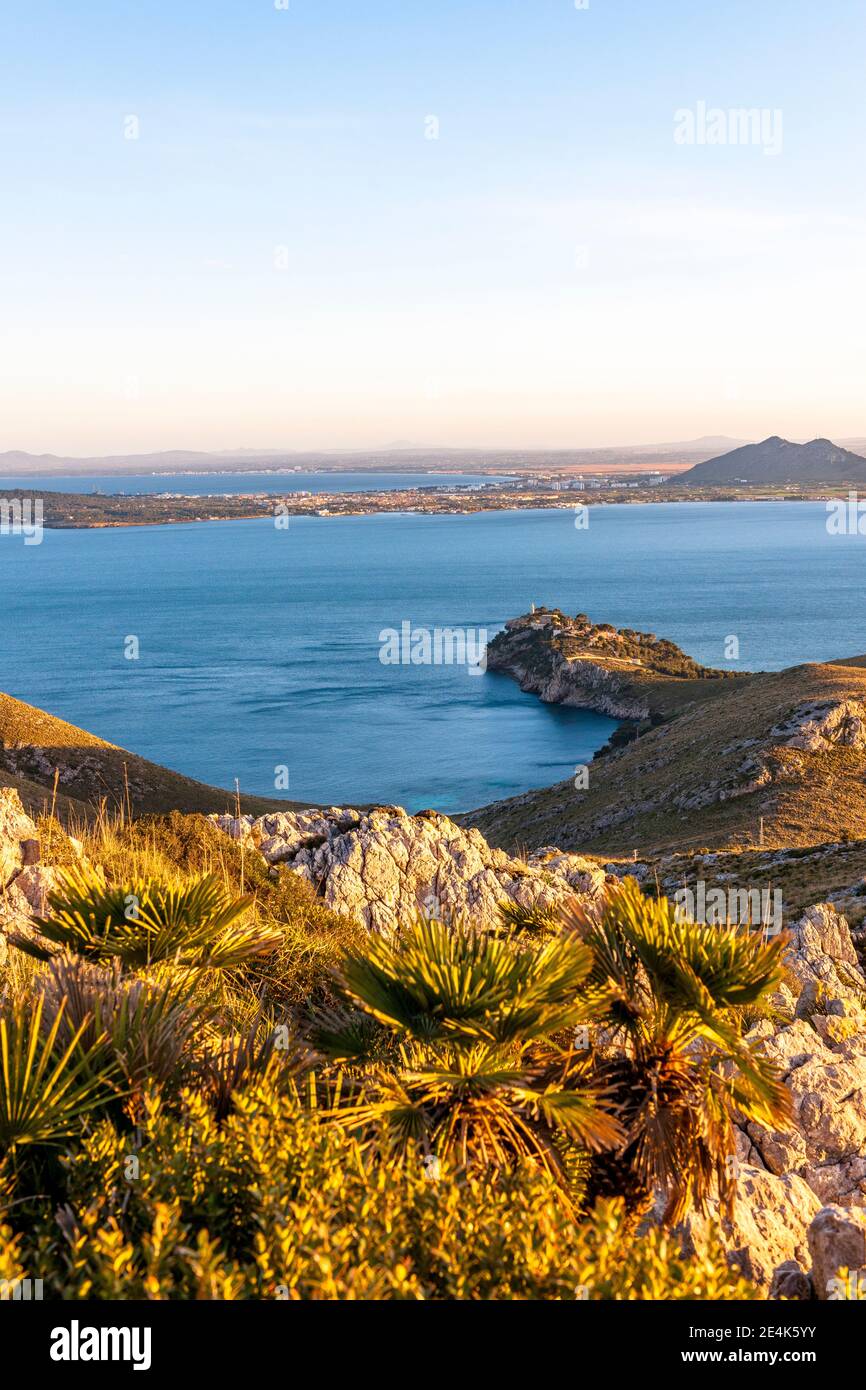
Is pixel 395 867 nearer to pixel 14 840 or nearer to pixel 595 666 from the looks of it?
pixel 14 840

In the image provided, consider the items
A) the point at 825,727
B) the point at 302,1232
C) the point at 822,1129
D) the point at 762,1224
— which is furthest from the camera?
the point at 825,727

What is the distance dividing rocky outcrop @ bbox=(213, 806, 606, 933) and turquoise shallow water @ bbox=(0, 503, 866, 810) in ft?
151

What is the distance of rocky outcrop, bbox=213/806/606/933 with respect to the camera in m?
15.7

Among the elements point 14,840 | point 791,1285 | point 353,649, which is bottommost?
point 353,649

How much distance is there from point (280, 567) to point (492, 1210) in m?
194

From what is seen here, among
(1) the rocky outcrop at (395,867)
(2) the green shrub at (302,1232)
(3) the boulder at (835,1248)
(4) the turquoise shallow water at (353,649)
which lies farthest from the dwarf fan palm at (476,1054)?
(4) the turquoise shallow water at (353,649)

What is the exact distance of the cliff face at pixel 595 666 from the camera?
88.8 meters

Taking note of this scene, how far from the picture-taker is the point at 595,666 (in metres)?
96.0

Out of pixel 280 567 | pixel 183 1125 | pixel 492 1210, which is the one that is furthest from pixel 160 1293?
pixel 280 567

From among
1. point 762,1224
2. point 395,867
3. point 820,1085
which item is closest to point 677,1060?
point 762,1224

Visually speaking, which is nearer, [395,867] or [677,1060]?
[677,1060]

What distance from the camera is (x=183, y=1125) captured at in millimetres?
4328

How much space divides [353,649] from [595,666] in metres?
31.8

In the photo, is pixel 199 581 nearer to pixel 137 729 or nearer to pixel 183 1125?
pixel 137 729
